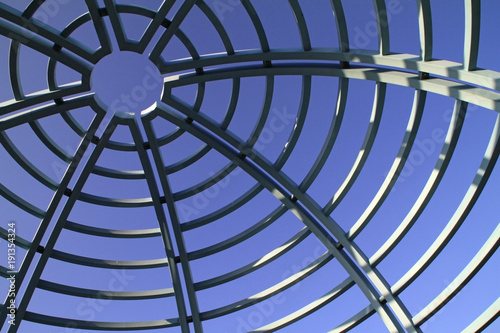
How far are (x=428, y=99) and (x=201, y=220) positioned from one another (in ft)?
28.1

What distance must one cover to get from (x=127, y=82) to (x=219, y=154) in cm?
395

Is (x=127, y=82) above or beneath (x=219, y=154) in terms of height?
above

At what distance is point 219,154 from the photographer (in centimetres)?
1652

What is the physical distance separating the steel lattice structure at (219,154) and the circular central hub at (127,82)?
438 mm

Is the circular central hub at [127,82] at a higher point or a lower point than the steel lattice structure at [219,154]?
higher

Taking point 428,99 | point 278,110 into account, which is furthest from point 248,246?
point 428,99

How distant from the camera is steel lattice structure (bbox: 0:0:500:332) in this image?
39.9ft

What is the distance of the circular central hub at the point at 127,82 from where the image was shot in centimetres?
1430

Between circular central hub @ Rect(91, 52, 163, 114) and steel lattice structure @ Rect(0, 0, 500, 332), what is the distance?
17.3 inches

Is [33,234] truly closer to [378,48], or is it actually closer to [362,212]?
[362,212]

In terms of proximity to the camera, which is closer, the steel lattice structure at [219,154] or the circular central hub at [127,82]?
the steel lattice structure at [219,154]

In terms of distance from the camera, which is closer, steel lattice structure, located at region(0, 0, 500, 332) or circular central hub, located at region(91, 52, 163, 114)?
steel lattice structure, located at region(0, 0, 500, 332)

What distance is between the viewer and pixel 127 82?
15.1m

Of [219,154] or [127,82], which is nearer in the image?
[127,82]
